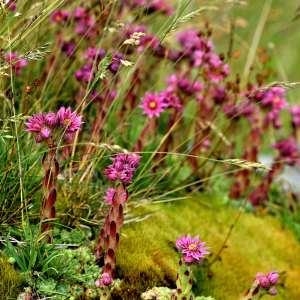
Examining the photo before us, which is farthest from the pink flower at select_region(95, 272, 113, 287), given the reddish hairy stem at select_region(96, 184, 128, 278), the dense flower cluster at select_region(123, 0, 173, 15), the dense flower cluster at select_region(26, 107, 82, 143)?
the dense flower cluster at select_region(123, 0, 173, 15)

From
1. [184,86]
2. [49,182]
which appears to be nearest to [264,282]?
[49,182]

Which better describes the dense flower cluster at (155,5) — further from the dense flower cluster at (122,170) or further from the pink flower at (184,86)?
the dense flower cluster at (122,170)

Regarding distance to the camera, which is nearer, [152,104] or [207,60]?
[152,104]

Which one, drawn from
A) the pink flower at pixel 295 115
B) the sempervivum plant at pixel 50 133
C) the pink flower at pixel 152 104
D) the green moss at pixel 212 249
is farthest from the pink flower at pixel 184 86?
the sempervivum plant at pixel 50 133

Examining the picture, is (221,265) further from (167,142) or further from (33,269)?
(33,269)

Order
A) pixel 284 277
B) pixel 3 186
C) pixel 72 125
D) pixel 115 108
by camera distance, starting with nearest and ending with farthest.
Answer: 1. pixel 72 125
2. pixel 3 186
3. pixel 284 277
4. pixel 115 108

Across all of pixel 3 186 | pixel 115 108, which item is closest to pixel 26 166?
pixel 3 186

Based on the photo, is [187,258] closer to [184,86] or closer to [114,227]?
[114,227]
